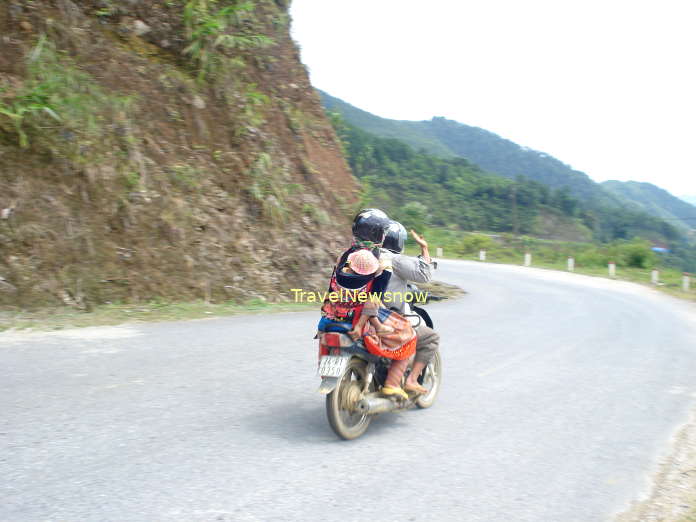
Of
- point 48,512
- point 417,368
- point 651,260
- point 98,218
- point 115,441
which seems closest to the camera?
point 48,512

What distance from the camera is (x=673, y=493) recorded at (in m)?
4.31

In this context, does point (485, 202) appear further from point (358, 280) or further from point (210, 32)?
point (358, 280)

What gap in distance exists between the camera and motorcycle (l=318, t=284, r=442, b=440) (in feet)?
15.5

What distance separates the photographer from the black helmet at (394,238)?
515 cm

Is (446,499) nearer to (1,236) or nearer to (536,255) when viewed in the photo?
(1,236)

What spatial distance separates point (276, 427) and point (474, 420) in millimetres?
1872

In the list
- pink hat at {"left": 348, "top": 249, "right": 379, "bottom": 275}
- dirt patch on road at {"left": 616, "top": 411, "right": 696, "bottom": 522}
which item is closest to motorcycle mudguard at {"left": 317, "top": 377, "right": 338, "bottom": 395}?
pink hat at {"left": 348, "top": 249, "right": 379, "bottom": 275}

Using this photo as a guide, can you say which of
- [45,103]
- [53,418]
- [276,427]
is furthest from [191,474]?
[45,103]

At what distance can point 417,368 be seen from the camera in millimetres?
5609

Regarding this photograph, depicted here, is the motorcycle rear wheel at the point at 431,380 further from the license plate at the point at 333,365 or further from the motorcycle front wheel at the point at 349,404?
the license plate at the point at 333,365

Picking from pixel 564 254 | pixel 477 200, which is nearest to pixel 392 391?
pixel 564 254

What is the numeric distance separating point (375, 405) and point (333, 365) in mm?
586

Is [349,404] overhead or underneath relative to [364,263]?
underneath

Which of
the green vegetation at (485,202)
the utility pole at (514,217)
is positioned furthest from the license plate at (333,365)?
the green vegetation at (485,202)
